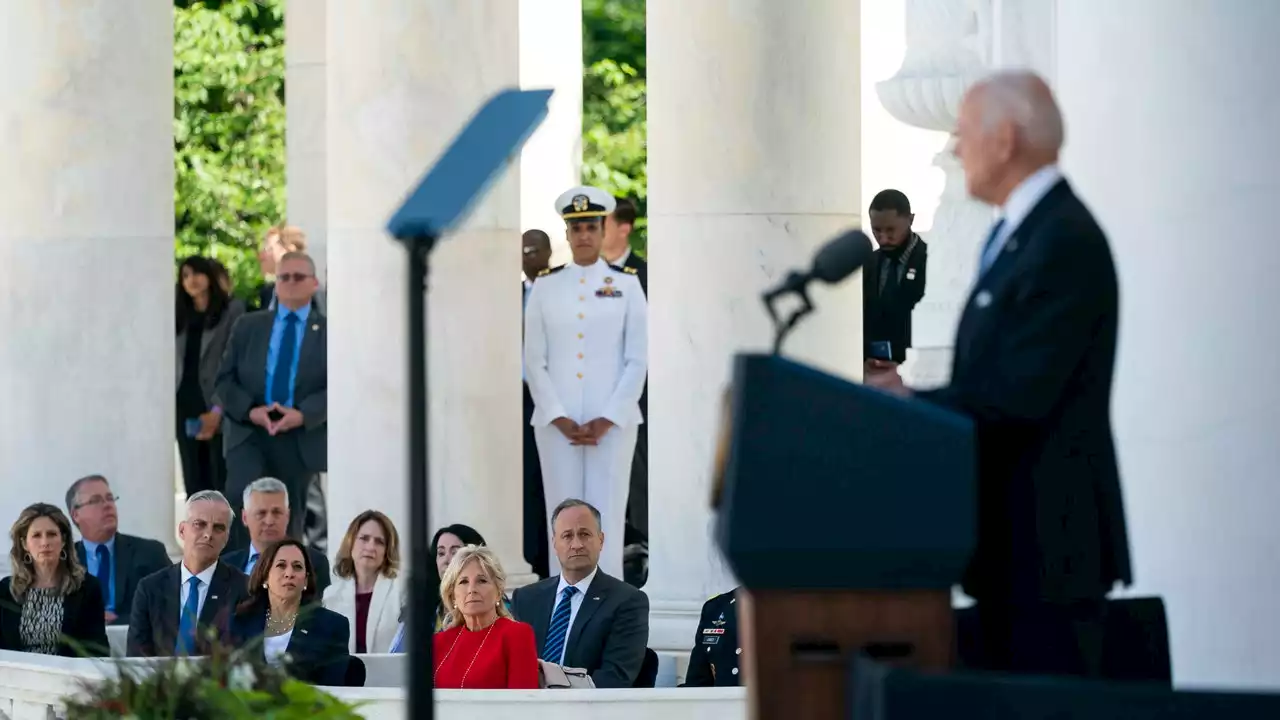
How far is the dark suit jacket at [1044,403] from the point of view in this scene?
455 inches

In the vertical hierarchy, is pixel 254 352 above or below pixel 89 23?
below

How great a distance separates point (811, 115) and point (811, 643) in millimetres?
12309

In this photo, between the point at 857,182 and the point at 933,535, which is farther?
the point at 857,182

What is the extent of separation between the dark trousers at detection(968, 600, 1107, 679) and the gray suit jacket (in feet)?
74.3

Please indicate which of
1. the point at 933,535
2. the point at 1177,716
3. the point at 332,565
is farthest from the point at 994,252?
the point at 332,565

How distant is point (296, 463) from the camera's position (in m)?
29.4

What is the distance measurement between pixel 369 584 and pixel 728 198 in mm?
4564

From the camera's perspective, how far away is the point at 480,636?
20859 millimetres

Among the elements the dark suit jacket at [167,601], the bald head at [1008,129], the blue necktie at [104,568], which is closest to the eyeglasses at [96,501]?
the blue necktie at [104,568]

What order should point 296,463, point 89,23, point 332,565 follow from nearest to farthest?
point 332,565 < point 89,23 < point 296,463

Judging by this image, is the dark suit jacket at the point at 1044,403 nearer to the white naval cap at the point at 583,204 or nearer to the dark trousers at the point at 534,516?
the white naval cap at the point at 583,204

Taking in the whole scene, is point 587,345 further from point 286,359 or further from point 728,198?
point 728,198

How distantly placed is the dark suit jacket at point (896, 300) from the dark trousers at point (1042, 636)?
13055 mm

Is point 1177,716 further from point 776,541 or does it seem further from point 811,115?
point 811,115
